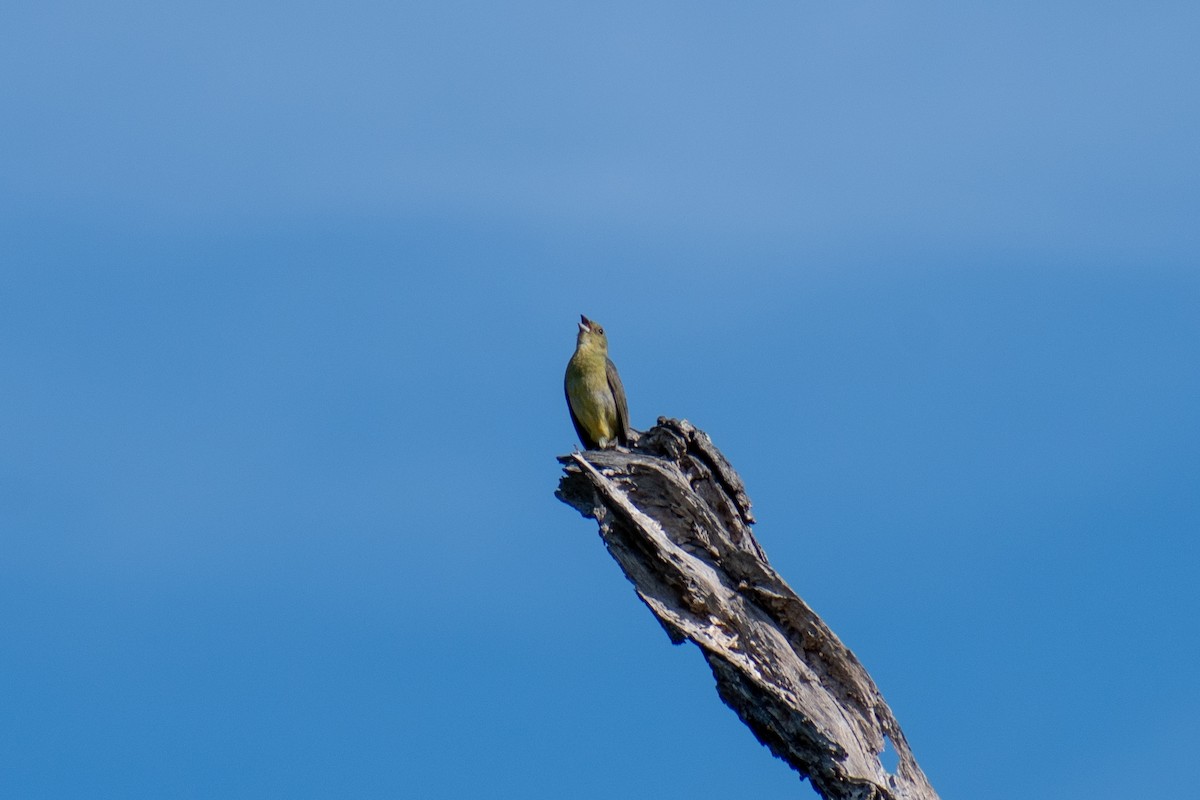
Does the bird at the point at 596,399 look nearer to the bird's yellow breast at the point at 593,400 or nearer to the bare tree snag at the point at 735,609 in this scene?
the bird's yellow breast at the point at 593,400

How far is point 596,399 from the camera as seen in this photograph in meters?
14.6

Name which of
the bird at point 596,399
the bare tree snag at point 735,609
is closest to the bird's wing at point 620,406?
the bird at point 596,399

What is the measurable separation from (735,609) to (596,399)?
18.8ft

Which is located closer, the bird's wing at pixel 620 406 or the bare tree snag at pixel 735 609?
the bare tree snag at pixel 735 609

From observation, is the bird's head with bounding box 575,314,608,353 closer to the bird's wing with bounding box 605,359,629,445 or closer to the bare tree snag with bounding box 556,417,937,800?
the bird's wing with bounding box 605,359,629,445

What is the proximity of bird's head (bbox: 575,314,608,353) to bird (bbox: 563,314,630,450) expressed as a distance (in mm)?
117

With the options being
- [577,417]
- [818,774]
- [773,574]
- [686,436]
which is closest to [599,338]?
[577,417]

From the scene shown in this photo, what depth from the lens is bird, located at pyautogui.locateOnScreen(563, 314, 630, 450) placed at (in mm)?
14656

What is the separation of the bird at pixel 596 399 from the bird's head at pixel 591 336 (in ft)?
0.39

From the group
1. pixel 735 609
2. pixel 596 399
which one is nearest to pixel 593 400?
pixel 596 399

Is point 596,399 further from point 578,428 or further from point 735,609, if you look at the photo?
point 735,609

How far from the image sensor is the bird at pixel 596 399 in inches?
577

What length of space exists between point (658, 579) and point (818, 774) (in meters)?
1.56

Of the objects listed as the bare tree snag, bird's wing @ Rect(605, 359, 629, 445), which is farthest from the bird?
the bare tree snag
